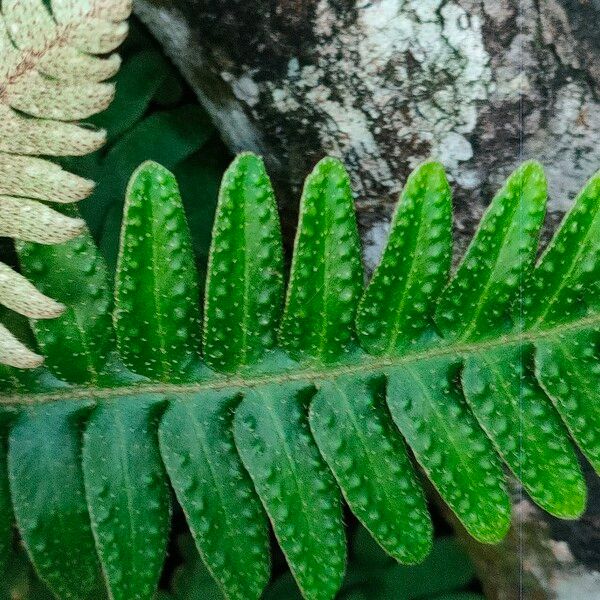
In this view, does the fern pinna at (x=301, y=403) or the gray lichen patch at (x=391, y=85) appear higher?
the gray lichen patch at (x=391, y=85)

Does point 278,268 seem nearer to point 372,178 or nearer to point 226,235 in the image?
point 226,235

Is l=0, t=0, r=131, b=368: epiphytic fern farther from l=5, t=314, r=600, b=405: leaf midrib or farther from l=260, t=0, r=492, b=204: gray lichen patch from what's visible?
l=260, t=0, r=492, b=204: gray lichen patch

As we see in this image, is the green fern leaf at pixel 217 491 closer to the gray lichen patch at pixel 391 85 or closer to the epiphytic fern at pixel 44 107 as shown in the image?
the epiphytic fern at pixel 44 107

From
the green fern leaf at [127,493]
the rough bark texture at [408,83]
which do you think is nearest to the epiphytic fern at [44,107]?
the green fern leaf at [127,493]

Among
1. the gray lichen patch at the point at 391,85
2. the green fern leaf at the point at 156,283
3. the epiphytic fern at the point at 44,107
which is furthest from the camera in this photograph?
the gray lichen patch at the point at 391,85

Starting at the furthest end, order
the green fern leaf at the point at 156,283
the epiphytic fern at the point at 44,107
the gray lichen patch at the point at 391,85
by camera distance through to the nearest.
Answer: the gray lichen patch at the point at 391,85, the green fern leaf at the point at 156,283, the epiphytic fern at the point at 44,107

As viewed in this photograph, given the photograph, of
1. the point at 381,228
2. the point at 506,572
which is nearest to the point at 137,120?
the point at 381,228

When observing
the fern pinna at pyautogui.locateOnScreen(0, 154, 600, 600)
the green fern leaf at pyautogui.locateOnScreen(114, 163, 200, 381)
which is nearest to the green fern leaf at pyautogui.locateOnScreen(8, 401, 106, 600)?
the fern pinna at pyautogui.locateOnScreen(0, 154, 600, 600)
